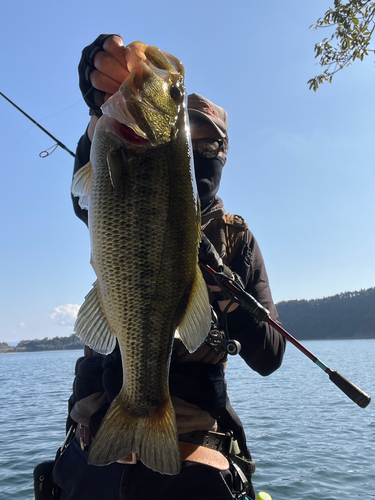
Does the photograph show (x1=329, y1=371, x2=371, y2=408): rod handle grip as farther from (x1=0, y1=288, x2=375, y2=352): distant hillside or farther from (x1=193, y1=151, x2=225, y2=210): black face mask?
(x1=0, y1=288, x2=375, y2=352): distant hillside

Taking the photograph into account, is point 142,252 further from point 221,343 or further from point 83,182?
point 221,343

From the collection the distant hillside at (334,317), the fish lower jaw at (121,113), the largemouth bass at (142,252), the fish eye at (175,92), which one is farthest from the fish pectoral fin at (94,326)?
the distant hillside at (334,317)

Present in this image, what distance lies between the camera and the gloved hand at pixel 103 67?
190 cm

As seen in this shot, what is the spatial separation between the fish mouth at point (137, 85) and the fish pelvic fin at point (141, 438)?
3.75 feet

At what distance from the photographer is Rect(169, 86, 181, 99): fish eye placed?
1.81m

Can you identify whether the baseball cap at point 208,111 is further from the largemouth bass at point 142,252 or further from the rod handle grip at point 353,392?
the rod handle grip at point 353,392

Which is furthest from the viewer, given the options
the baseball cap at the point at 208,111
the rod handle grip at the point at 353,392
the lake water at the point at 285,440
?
the lake water at the point at 285,440

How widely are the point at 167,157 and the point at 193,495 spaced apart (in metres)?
1.56

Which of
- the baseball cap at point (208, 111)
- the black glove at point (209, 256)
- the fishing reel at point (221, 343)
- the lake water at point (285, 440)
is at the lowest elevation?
the lake water at point (285, 440)

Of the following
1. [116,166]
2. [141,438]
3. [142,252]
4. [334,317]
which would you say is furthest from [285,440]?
[334,317]

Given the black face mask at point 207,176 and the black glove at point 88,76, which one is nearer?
the black glove at point 88,76

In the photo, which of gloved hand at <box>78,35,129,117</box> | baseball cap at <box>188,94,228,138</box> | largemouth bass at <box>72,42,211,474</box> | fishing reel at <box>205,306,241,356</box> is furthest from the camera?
baseball cap at <box>188,94,228,138</box>

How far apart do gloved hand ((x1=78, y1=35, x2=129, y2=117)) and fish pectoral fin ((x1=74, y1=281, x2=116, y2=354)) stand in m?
1.00

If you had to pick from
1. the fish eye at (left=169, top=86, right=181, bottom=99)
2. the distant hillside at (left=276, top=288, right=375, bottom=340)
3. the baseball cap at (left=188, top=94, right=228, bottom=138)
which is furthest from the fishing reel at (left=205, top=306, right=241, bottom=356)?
the distant hillside at (left=276, top=288, right=375, bottom=340)
